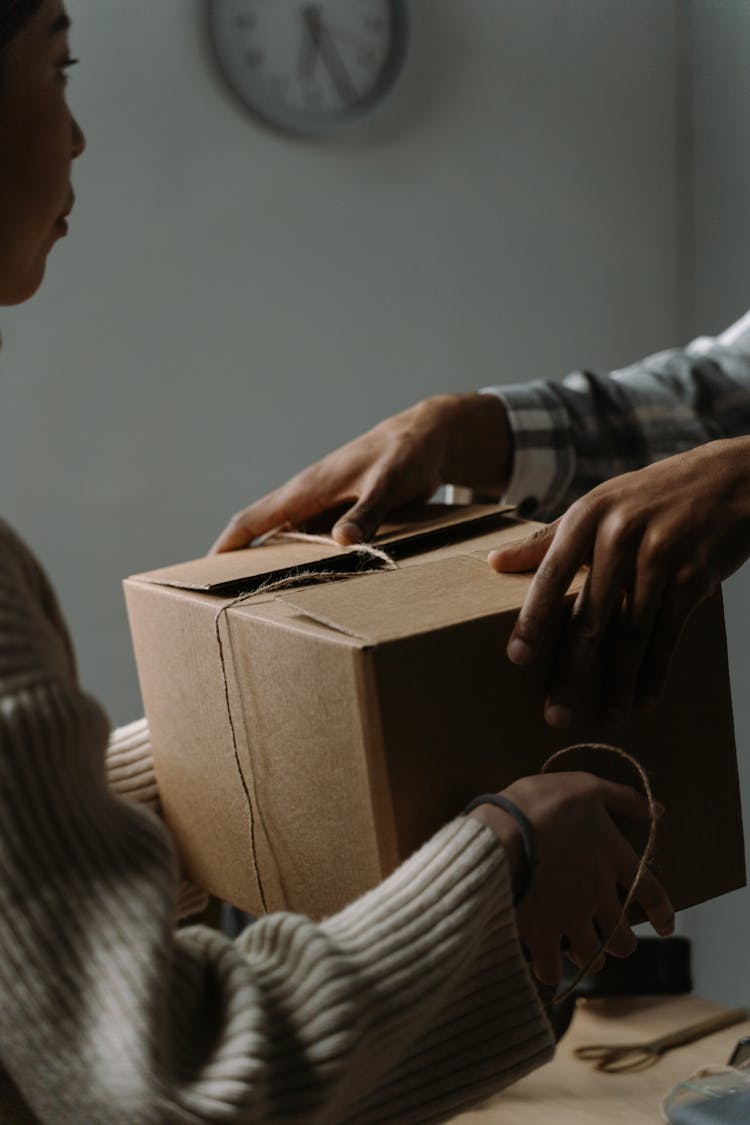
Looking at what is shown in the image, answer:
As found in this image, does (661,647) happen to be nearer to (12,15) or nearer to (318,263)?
(12,15)

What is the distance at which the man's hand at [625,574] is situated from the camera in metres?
0.70

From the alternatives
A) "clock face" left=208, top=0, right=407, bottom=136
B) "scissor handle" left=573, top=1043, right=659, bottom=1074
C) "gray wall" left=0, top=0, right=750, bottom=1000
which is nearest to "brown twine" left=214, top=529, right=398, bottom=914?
"scissor handle" left=573, top=1043, right=659, bottom=1074

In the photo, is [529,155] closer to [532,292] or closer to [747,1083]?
[532,292]

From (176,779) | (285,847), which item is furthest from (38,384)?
(285,847)

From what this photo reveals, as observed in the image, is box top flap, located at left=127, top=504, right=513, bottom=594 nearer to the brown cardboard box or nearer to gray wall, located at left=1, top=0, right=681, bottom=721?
the brown cardboard box

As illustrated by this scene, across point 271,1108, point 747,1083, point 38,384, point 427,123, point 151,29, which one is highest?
point 151,29

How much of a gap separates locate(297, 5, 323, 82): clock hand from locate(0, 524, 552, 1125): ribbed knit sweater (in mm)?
1693

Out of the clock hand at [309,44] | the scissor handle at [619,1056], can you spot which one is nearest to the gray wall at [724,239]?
the clock hand at [309,44]

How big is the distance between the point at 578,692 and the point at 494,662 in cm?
6

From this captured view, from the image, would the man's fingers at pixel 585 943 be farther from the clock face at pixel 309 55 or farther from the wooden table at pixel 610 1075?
the clock face at pixel 309 55

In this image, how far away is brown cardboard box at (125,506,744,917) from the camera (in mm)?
657

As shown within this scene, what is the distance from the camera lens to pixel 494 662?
2.24ft

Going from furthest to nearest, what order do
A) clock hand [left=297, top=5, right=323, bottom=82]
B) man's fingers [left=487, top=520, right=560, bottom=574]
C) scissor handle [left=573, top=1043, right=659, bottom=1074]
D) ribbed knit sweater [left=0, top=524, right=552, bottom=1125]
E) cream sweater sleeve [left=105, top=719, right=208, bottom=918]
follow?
clock hand [left=297, top=5, right=323, bottom=82] → scissor handle [left=573, top=1043, right=659, bottom=1074] → cream sweater sleeve [left=105, top=719, right=208, bottom=918] → man's fingers [left=487, top=520, right=560, bottom=574] → ribbed knit sweater [left=0, top=524, right=552, bottom=1125]

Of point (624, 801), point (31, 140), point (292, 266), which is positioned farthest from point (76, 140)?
point (292, 266)
